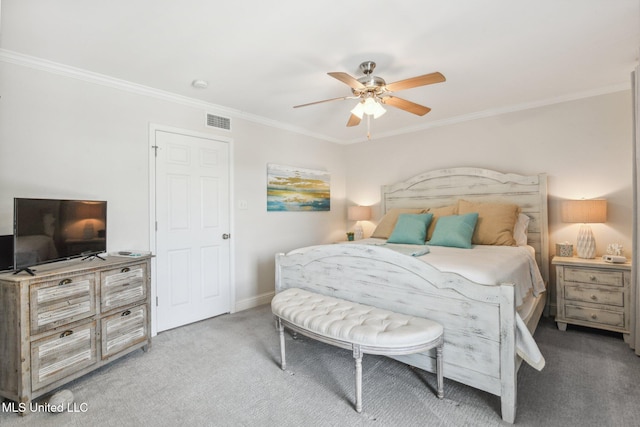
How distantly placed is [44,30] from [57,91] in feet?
1.93

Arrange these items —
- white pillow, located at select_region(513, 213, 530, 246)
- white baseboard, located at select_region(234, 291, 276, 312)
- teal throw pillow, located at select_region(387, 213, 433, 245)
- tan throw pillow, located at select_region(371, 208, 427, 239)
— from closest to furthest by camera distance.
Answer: white pillow, located at select_region(513, 213, 530, 246) < teal throw pillow, located at select_region(387, 213, 433, 245) < white baseboard, located at select_region(234, 291, 276, 312) < tan throw pillow, located at select_region(371, 208, 427, 239)

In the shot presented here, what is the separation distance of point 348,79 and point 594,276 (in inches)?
112

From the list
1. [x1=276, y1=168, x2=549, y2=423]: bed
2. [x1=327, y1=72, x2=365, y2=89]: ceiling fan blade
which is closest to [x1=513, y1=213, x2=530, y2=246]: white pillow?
[x1=276, y1=168, x2=549, y2=423]: bed

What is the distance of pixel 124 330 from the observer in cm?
237

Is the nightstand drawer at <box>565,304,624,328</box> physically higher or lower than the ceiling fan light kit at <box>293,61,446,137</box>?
lower

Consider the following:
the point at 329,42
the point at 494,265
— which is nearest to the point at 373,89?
the point at 329,42

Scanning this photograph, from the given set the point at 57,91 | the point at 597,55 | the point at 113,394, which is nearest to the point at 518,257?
the point at 597,55

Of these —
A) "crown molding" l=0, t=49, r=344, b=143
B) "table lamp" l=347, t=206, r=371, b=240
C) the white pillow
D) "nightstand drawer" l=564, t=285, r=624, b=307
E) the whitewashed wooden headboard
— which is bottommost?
"nightstand drawer" l=564, t=285, r=624, b=307

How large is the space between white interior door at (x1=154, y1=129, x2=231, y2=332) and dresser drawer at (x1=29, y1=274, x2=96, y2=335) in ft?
2.73

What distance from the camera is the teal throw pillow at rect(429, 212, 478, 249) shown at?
2976 mm

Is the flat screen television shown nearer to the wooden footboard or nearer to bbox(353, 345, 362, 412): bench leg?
the wooden footboard

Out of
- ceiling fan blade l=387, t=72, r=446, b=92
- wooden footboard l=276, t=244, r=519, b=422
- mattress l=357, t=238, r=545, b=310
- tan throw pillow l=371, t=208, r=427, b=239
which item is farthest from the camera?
tan throw pillow l=371, t=208, r=427, b=239

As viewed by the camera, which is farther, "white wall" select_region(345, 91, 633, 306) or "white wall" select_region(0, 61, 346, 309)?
"white wall" select_region(345, 91, 633, 306)

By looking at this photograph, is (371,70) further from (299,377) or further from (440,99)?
(299,377)
